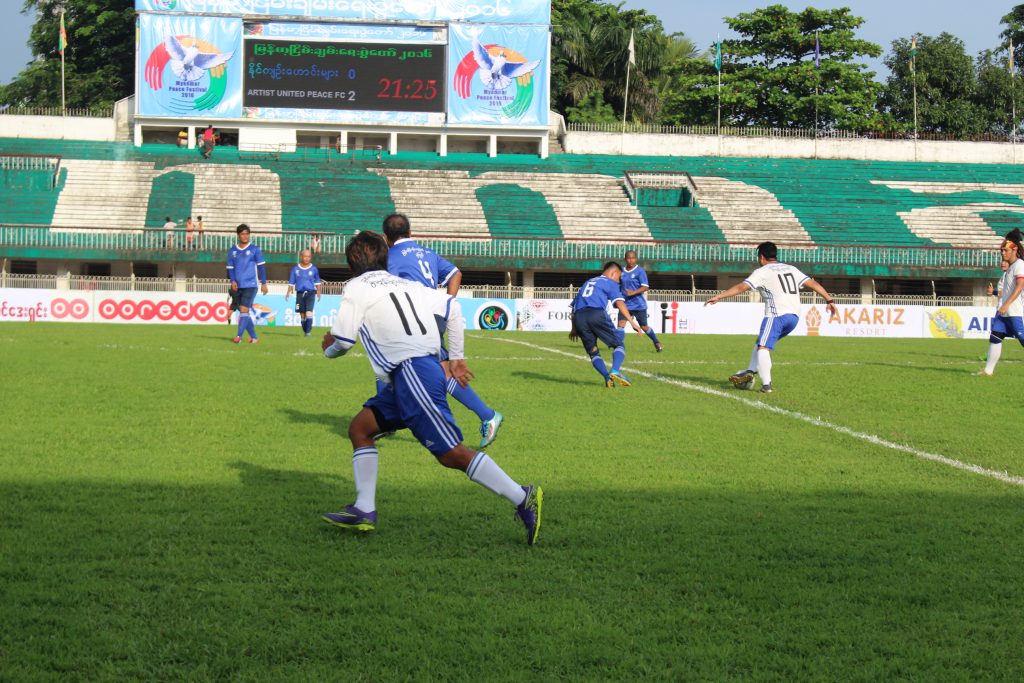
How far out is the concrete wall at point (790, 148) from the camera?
55.5 metres

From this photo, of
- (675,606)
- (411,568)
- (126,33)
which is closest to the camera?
(675,606)

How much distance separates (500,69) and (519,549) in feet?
153

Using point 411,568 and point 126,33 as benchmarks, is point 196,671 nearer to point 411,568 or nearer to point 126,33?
point 411,568

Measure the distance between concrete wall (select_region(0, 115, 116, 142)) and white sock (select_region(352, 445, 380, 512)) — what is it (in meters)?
50.0

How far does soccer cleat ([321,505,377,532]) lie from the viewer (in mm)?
6223

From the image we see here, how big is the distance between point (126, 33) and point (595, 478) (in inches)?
2625

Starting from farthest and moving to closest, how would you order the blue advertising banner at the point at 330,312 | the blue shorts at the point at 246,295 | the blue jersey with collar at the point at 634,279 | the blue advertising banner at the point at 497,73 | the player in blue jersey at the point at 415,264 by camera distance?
the blue advertising banner at the point at 497,73 < the blue advertising banner at the point at 330,312 < the blue jersey with collar at the point at 634,279 < the blue shorts at the point at 246,295 < the player in blue jersey at the point at 415,264

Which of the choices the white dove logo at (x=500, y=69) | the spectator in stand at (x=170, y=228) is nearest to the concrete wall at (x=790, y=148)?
the white dove logo at (x=500, y=69)

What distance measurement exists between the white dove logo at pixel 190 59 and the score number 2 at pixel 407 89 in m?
6.45

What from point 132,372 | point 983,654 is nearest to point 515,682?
point 983,654

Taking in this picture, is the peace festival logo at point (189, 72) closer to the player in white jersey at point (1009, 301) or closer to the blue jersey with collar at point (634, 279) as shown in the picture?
the blue jersey with collar at point (634, 279)

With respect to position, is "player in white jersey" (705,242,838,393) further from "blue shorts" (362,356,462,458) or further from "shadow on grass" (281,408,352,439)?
"blue shorts" (362,356,462,458)

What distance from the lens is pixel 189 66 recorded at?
4975 cm

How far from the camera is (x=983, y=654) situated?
441cm
